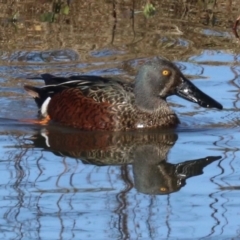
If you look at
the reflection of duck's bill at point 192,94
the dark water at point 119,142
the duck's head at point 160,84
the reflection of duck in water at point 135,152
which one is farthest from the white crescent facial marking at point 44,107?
the reflection of duck's bill at point 192,94

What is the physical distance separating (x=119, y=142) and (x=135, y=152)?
39cm

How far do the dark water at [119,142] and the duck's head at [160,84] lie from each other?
0.26 meters

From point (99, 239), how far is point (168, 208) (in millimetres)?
688

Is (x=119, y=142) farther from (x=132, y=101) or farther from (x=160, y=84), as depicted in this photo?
(x=160, y=84)

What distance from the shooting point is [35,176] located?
6602 mm

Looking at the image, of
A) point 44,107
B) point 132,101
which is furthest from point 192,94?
point 44,107

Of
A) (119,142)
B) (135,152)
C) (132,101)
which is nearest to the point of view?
(135,152)

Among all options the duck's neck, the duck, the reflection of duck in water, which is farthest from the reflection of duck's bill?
the reflection of duck in water

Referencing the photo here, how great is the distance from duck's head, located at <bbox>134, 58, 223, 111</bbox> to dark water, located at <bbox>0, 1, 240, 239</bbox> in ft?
0.85

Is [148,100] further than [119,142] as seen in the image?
Yes

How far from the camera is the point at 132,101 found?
8336 mm

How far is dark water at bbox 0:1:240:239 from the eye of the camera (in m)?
5.73

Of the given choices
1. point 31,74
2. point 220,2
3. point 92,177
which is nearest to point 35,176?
point 92,177

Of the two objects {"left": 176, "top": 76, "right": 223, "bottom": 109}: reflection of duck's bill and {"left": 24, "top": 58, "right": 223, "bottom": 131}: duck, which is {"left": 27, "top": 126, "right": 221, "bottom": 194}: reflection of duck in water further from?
{"left": 176, "top": 76, "right": 223, "bottom": 109}: reflection of duck's bill
